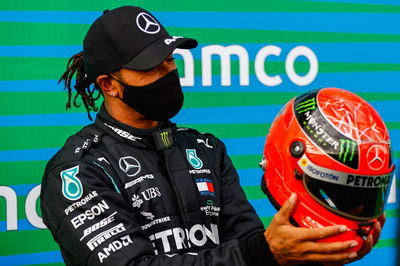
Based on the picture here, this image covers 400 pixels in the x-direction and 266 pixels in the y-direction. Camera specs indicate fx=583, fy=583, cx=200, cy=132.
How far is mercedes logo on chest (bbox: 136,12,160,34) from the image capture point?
1.66 metres

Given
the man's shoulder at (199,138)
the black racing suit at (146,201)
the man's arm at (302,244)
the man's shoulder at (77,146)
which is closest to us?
the man's arm at (302,244)

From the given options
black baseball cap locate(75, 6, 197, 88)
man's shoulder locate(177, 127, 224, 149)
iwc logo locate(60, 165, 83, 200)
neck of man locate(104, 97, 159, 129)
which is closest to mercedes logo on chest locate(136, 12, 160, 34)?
black baseball cap locate(75, 6, 197, 88)

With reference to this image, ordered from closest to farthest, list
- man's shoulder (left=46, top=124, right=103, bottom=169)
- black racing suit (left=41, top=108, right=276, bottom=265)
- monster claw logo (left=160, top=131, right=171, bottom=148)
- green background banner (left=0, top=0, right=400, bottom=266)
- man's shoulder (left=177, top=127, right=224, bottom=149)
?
black racing suit (left=41, top=108, right=276, bottom=265), man's shoulder (left=46, top=124, right=103, bottom=169), monster claw logo (left=160, top=131, right=171, bottom=148), man's shoulder (left=177, top=127, right=224, bottom=149), green background banner (left=0, top=0, right=400, bottom=266)

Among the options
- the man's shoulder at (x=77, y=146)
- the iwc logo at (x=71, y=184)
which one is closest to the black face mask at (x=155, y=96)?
the man's shoulder at (x=77, y=146)

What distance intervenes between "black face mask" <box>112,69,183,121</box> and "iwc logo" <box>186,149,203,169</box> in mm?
137

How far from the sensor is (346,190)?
4.15 ft

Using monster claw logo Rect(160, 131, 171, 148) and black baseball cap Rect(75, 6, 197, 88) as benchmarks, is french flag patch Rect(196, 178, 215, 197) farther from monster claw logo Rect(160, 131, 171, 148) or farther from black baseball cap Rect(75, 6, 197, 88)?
black baseball cap Rect(75, 6, 197, 88)

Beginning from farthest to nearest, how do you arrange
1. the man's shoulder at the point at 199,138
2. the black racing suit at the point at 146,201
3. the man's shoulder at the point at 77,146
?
1. the man's shoulder at the point at 199,138
2. the man's shoulder at the point at 77,146
3. the black racing suit at the point at 146,201

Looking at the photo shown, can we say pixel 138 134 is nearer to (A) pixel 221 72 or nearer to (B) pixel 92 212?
(B) pixel 92 212

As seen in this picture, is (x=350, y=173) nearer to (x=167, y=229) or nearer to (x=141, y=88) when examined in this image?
(x=167, y=229)

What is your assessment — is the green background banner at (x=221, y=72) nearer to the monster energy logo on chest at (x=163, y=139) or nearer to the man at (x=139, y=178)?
the man at (x=139, y=178)

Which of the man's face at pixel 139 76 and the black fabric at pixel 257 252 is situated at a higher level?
the man's face at pixel 139 76

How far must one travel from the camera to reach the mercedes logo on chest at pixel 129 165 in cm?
160

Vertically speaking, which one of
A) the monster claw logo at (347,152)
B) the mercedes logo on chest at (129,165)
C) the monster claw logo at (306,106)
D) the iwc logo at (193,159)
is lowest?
the iwc logo at (193,159)
